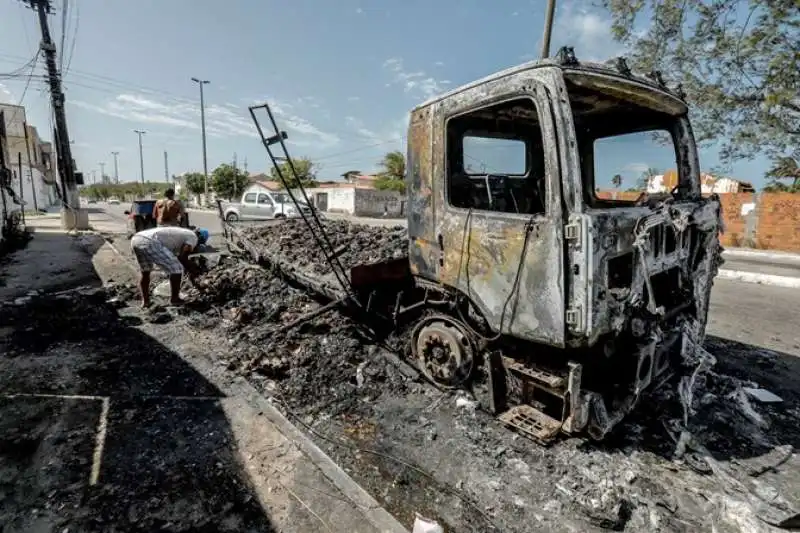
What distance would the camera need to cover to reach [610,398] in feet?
9.24

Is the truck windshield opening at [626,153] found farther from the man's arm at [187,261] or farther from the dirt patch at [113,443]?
the man's arm at [187,261]

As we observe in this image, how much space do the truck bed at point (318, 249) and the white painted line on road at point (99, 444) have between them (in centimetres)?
202

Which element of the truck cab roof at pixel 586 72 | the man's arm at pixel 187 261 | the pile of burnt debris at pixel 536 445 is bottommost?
the pile of burnt debris at pixel 536 445

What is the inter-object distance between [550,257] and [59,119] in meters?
19.8

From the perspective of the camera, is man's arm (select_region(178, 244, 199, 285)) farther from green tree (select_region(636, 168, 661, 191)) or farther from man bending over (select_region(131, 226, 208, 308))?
green tree (select_region(636, 168, 661, 191))

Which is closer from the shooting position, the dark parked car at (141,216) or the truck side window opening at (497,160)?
the truck side window opening at (497,160)

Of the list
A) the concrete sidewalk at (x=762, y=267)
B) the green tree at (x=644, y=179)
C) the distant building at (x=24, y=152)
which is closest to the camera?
the green tree at (x=644, y=179)

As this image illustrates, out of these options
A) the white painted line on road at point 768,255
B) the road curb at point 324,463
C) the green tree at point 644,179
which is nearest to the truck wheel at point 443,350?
the road curb at point 324,463

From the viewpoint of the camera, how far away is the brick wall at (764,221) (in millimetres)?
14961

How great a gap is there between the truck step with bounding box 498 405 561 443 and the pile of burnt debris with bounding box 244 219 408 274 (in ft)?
5.95

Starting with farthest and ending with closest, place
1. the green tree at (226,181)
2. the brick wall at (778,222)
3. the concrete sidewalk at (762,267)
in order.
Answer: the green tree at (226,181)
the brick wall at (778,222)
the concrete sidewalk at (762,267)

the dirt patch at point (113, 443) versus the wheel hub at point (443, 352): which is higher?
the wheel hub at point (443, 352)

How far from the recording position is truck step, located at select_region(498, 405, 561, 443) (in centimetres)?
261

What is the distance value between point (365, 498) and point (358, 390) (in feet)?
4.06
